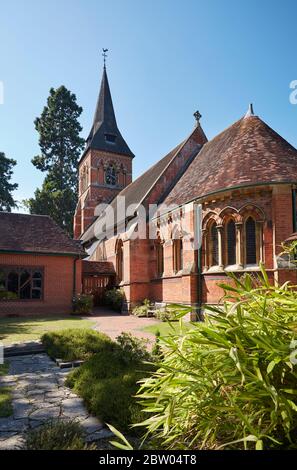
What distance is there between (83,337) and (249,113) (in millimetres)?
16670

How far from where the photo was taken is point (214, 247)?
52.1 feet

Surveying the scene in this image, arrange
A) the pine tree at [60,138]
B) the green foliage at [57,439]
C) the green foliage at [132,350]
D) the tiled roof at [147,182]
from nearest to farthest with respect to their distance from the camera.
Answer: the green foliage at [57,439]
the green foliage at [132,350]
the tiled roof at [147,182]
the pine tree at [60,138]

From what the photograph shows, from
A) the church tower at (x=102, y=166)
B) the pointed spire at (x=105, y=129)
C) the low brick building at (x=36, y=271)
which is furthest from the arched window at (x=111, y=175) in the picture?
the low brick building at (x=36, y=271)

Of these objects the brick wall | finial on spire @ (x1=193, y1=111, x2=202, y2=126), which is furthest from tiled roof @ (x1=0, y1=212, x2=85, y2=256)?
finial on spire @ (x1=193, y1=111, x2=202, y2=126)

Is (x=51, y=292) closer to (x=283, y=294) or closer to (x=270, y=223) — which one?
(x=270, y=223)

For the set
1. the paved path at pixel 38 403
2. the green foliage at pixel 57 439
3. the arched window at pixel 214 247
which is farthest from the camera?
the arched window at pixel 214 247

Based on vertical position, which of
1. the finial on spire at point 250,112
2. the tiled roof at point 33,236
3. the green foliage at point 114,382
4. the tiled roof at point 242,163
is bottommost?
the green foliage at point 114,382

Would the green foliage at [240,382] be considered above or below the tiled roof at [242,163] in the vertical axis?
below

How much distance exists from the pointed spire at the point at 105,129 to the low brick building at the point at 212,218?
1665cm

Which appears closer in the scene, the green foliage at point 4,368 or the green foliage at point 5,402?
the green foliage at point 5,402

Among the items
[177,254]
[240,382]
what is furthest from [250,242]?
[240,382]

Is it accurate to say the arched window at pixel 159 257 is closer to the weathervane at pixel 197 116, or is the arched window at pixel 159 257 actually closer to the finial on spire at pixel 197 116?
the finial on spire at pixel 197 116

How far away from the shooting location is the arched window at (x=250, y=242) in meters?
14.5
